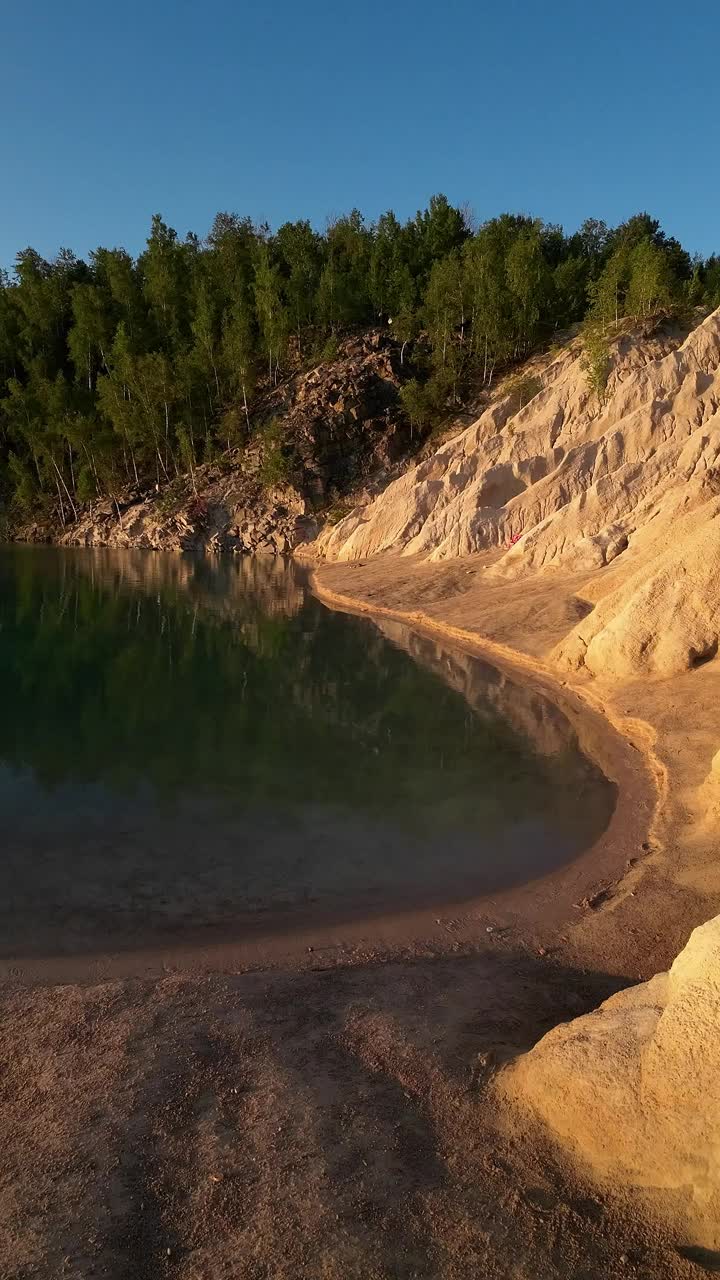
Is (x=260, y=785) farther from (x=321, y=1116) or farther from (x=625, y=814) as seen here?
(x=321, y=1116)

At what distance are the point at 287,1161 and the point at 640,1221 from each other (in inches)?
89.5

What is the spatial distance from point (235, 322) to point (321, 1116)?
7637 centimetres

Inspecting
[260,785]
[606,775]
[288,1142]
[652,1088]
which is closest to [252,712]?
[260,785]

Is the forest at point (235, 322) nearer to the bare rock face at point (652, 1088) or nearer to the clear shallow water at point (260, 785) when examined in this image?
the clear shallow water at point (260, 785)

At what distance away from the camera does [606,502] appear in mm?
29766

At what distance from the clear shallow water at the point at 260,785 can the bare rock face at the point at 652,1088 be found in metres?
4.13

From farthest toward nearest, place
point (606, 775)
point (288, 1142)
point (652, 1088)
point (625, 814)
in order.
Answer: point (606, 775) → point (625, 814) → point (288, 1142) → point (652, 1088)

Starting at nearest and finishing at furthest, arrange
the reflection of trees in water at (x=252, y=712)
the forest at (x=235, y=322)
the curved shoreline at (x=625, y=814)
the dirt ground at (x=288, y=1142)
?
the dirt ground at (x=288, y=1142) < the curved shoreline at (x=625, y=814) < the reflection of trees in water at (x=252, y=712) < the forest at (x=235, y=322)

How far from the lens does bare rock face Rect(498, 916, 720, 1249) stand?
4.65 meters

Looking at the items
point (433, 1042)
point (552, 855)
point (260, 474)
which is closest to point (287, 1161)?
point (433, 1042)

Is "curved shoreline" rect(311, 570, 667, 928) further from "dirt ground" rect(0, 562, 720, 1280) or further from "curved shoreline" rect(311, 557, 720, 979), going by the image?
"dirt ground" rect(0, 562, 720, 1280)

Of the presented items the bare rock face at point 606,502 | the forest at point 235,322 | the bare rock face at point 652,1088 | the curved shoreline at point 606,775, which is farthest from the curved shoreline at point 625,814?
the forest at point 235,322

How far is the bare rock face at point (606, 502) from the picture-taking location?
1731 cm

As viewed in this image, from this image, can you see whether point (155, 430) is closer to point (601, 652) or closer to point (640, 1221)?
point (601, 652)
